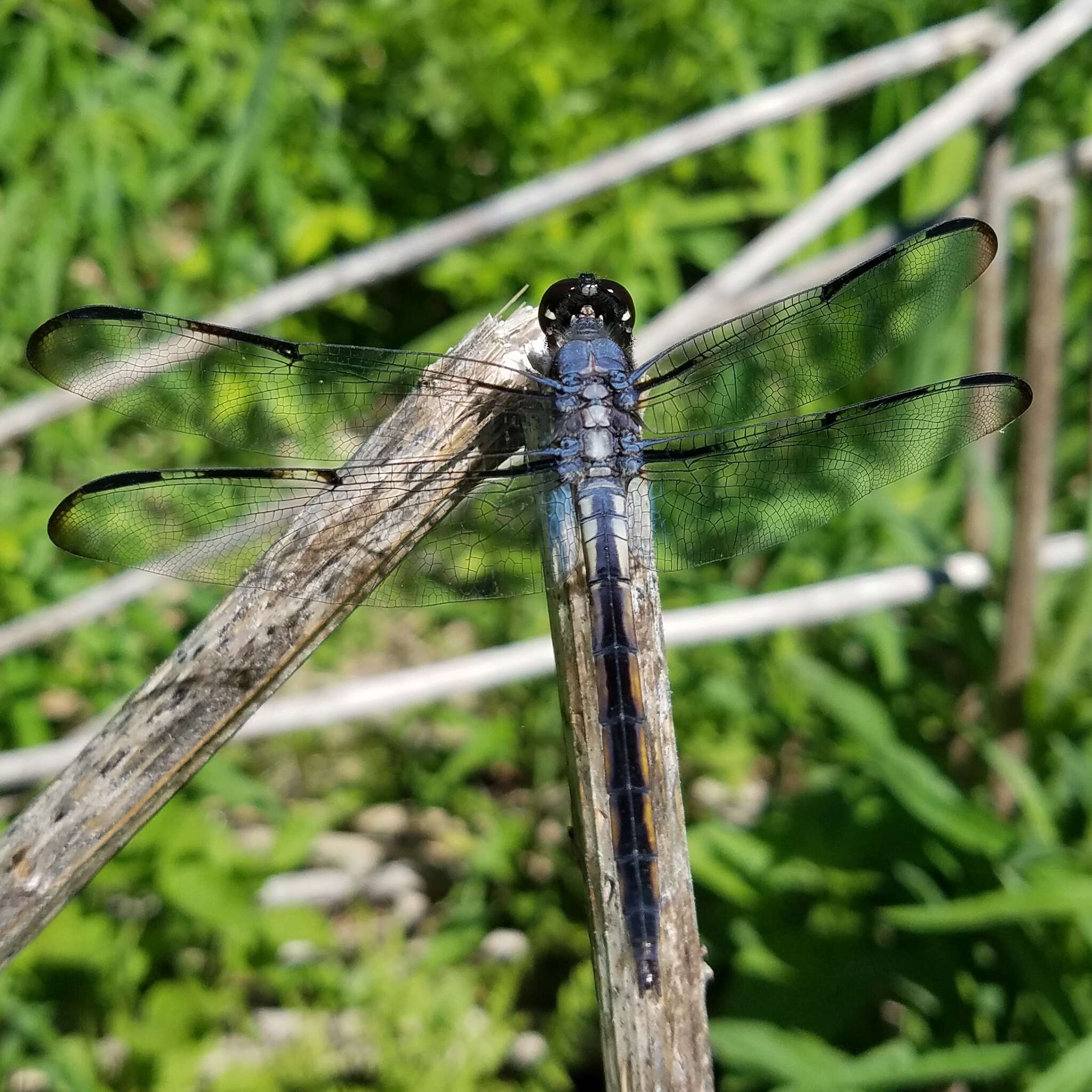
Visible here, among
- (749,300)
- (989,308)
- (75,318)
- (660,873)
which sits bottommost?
(660,873)

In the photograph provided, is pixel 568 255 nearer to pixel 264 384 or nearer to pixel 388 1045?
pixel 264 384

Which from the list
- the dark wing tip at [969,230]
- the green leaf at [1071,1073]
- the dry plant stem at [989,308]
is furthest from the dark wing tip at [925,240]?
the green leaf at [1071,1073]

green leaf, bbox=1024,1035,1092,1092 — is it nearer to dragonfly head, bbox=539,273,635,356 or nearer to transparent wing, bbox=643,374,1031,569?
transparent wing, bbox=643,374,1031,569

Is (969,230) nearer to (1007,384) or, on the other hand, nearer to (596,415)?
(1007,384)

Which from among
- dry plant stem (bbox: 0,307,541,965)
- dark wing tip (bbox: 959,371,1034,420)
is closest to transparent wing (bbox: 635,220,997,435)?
dark wing tip (bbox: 959,371,1034,420)

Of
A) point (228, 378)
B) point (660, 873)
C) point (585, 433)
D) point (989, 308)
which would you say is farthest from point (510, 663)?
point (989, 308)

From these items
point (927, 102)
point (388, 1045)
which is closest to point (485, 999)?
point (388, 1045)

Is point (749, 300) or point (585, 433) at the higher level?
point (749, 300)

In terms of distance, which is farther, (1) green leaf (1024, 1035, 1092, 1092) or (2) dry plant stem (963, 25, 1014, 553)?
(2) dry plant stem (963, 25, 1014, 553)
